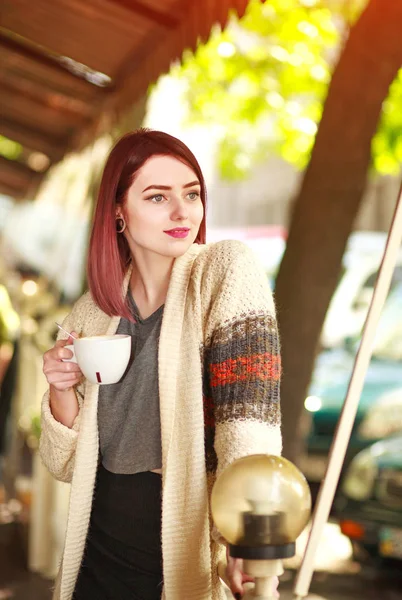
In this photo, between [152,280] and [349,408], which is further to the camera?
[152,280]

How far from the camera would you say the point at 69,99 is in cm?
584

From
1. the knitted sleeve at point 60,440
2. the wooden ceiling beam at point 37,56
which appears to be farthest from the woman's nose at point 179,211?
the wooden ceiling beam at point 37,56

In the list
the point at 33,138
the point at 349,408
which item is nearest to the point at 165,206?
the point at 349,408

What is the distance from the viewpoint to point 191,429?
169 cm

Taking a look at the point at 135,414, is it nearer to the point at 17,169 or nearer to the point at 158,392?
the point at 158,392

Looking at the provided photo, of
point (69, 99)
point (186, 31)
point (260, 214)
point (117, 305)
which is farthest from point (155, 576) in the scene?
point (260, 214)

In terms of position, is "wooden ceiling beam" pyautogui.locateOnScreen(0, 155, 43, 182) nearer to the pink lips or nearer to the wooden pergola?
the wooden pergola

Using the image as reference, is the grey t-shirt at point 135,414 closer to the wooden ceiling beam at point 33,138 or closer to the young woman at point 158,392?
the young woman at point 158,392

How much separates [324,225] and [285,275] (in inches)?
12.1

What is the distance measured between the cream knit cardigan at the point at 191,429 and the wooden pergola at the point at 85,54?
1.59m

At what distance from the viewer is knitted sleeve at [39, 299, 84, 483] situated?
1.92 meters

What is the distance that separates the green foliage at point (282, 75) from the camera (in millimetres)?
7109

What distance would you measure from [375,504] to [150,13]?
329 cm

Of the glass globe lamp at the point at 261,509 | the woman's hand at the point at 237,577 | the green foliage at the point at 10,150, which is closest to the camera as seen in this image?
the glass globe lamp at the point at 261,509
